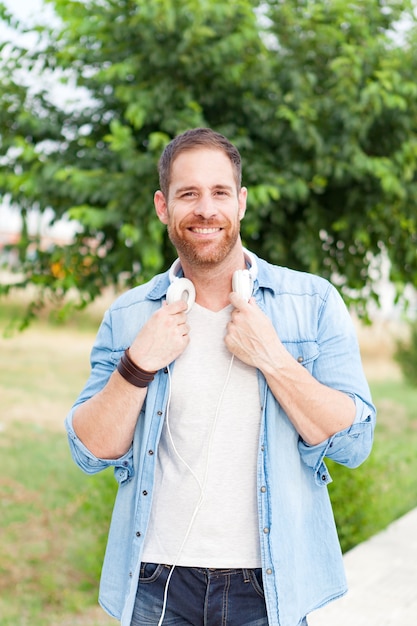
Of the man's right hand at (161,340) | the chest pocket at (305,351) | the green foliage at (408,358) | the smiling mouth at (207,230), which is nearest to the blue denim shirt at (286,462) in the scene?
the chest pocket at (305,351)

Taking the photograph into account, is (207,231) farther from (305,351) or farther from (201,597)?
(201,597)

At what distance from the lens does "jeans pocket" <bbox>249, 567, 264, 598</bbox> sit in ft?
6.05

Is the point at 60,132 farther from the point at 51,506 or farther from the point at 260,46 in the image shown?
the point at 51,506

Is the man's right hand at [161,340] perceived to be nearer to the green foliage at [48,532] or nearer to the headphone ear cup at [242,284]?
the headphone ear cup at [242,284]

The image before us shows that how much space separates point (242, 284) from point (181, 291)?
0.16 meters

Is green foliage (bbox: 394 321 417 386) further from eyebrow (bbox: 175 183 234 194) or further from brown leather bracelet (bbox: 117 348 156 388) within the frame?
brown leather bracelet (bbox: 117 348 156 388)

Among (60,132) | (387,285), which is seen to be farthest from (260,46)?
(387,285)

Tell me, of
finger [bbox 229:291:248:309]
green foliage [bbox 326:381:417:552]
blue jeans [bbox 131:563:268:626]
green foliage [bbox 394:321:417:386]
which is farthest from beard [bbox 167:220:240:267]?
green foliage [bbox 394:321:417:386]

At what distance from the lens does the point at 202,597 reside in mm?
1864

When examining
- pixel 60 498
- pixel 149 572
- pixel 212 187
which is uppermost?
pixel 212 187

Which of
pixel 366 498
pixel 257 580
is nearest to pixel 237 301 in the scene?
pixel 257 580

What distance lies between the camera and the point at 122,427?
1.92 m

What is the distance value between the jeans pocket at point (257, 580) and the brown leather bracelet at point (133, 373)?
1.73 feet

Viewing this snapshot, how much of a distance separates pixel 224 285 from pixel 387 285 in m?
3.38
